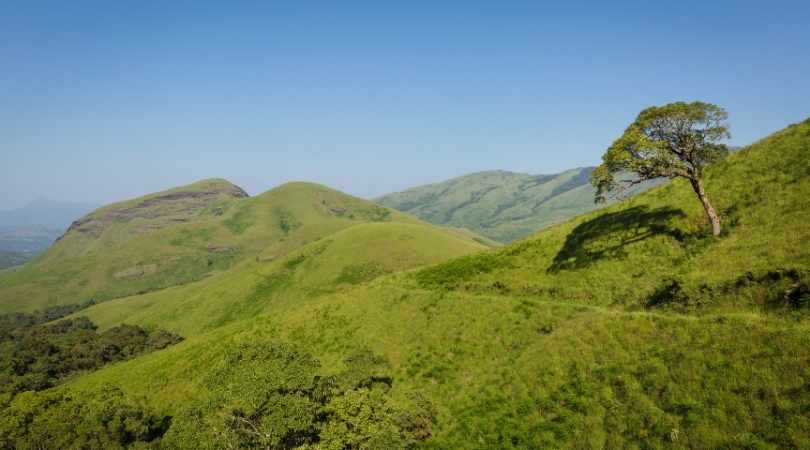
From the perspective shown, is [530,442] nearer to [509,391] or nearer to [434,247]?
[509,391]

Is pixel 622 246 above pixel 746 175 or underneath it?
underneath

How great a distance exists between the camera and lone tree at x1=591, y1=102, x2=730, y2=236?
35.8 m

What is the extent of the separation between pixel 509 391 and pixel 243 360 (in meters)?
26.9

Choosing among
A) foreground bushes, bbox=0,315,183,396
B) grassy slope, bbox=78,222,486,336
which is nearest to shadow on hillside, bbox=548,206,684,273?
grassy slope, bbox=78,222,486,336

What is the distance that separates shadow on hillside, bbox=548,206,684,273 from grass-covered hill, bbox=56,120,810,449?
0.24 metres

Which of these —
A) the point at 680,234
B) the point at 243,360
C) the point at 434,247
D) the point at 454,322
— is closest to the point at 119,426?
the point at 243,360

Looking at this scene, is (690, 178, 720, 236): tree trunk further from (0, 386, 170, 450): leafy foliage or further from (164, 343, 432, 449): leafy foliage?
(0, 386, 170, 450): leafy foliage

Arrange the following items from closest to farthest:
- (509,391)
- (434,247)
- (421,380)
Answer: (509,391)
(421,380)
(434,247)

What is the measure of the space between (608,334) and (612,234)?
2258 cm

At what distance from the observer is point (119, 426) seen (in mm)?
44344

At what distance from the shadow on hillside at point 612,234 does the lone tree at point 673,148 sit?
21.1 ft

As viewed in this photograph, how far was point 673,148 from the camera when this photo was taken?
36.8m

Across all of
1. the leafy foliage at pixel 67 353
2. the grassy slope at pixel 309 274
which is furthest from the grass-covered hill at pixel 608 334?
the grassy slope at pixel 309 274

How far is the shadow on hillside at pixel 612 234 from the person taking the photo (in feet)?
142
